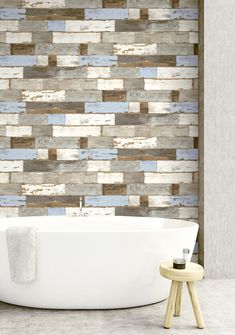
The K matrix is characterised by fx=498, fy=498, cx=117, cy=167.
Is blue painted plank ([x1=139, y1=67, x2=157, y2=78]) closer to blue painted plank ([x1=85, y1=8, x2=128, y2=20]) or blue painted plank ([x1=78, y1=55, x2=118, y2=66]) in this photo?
blue painted plank ([x1=78, y1=55, x2=118, y2=66])

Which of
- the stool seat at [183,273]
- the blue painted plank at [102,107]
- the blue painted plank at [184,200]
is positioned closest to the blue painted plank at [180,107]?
the blue painted plank at [102,107]

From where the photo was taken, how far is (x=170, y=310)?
3375mm

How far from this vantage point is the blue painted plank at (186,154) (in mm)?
5066

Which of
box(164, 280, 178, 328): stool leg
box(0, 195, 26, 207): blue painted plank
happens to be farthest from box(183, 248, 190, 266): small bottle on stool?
box(0, 195, 26, 207): blue painted plank

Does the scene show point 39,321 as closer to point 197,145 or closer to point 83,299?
point 83,299

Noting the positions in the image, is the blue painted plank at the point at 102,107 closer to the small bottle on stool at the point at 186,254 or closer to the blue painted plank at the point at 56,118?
the blue painted plank at the point at 56,118

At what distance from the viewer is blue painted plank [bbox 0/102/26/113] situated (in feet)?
16.4

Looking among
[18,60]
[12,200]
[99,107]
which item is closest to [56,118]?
[99,107]

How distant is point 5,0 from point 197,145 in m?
2.42

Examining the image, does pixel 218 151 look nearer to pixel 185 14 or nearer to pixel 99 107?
pixel 99 107

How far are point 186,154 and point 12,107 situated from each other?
1820 mm

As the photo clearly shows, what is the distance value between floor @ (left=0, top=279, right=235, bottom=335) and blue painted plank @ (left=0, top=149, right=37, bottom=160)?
1.64 metres

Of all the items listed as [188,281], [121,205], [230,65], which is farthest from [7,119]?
[188,281]

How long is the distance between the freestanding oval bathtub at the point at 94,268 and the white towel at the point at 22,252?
47 mm
